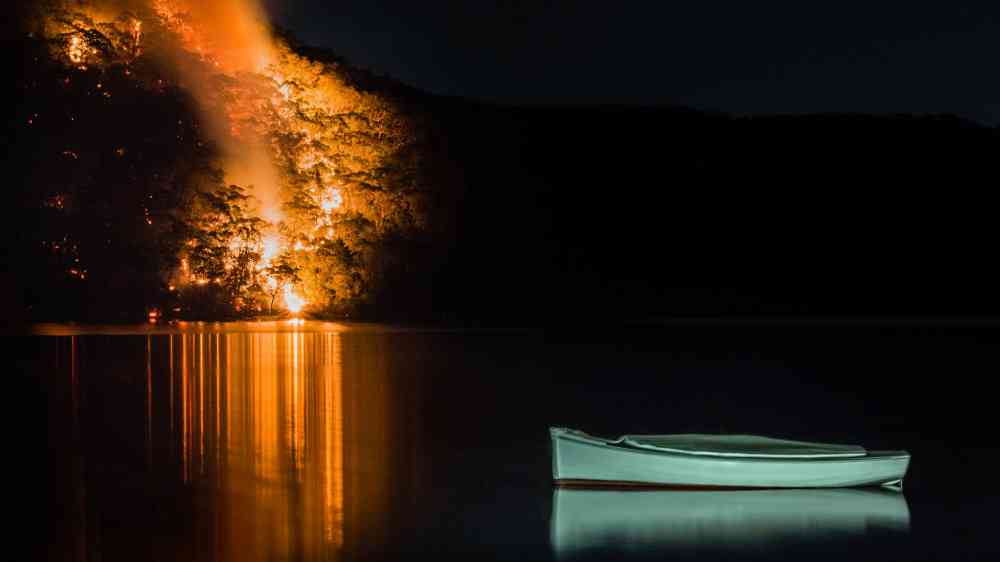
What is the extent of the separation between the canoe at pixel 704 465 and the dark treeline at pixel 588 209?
73.8 feet

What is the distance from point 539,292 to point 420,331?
10164 millimetres

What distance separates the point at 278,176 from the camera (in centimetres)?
3319

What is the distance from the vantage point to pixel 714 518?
981cm

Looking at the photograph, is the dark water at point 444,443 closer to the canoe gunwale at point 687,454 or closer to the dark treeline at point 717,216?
the canoe gunwale at point 687,454

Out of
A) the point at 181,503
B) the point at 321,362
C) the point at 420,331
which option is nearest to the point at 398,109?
the point at 420,331

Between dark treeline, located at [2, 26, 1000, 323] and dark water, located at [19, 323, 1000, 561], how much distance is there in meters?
3.70

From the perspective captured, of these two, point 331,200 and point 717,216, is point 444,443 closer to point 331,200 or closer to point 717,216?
point 331,200

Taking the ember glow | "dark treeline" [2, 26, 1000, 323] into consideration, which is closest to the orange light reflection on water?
"dark treeline" [2, 26, 1000, 323]

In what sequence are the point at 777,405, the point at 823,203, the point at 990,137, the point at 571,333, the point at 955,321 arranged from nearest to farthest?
the point at 777,405, the point at 571,333, the point at 955,321, the point at 823,203, the point at 990,137

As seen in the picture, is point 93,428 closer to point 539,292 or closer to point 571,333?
point 571,333

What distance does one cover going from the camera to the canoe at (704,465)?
10570 millimetres

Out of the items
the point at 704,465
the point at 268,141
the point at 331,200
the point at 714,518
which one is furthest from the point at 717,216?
the point at 714,518

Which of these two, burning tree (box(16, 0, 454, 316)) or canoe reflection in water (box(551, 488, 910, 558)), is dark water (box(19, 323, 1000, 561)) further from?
burning tree (box(16, 0, 454, 316))

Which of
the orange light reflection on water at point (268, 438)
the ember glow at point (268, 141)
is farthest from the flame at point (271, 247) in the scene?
the orange light reflection on water at point (268, 438)
